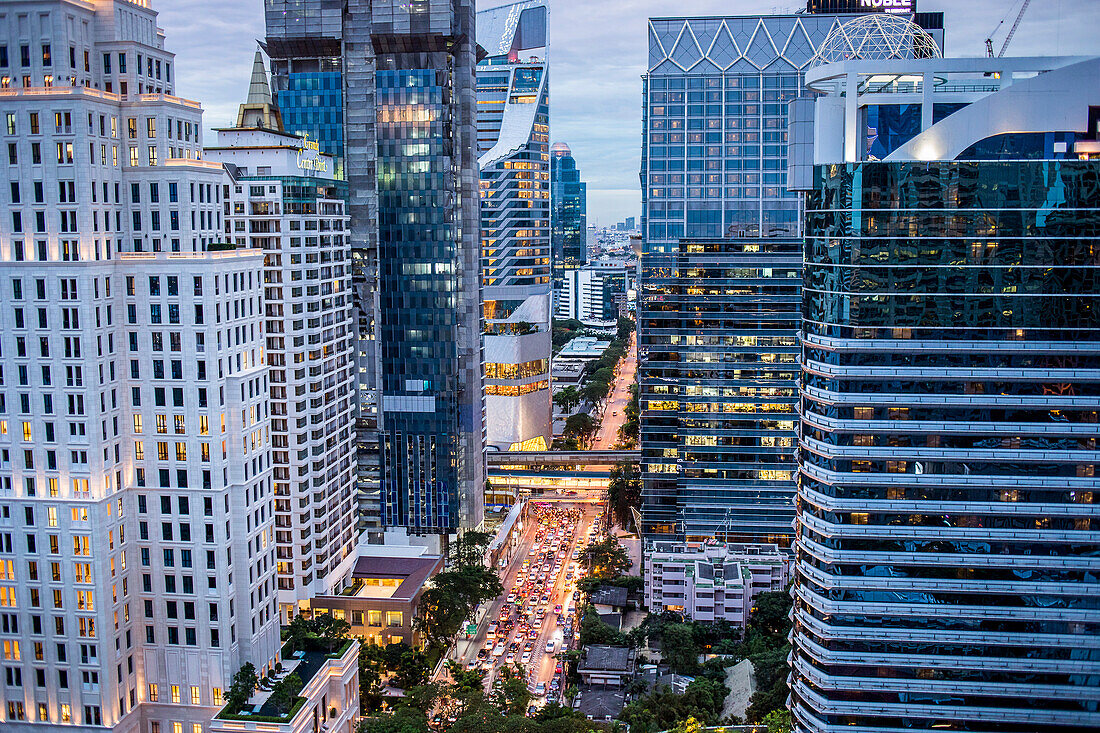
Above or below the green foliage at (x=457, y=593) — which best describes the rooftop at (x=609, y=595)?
below

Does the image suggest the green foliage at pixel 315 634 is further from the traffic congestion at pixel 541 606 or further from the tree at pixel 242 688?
the traffic congestion at pixel 541 606

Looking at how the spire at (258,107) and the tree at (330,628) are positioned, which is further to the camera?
the spire at (258,107)

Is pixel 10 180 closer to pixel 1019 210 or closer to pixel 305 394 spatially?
pixel 305 394

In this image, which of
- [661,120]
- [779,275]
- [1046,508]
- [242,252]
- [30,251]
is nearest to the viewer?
[1046,508]

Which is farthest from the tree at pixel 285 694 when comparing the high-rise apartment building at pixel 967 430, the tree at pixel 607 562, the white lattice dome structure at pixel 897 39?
the white lattice dome structure at pixel 897 39

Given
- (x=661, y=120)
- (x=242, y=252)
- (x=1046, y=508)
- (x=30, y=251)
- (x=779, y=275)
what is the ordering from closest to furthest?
1. (x=1046, y=508)
2. (x=30, y=251)
3. (x=242, y=252)
4. (x=779, y=275)
5. (x=661, y=120)

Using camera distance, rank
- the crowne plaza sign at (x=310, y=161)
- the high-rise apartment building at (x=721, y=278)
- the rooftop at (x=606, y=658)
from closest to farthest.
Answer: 1. the rooftop at (x=606, y=658)
2. the crowne plaza sign at (x=310, y=161)
3. the high-rise apartment building at (x=721, y=278)

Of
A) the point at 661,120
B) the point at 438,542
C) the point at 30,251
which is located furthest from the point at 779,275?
the point at 30,251
